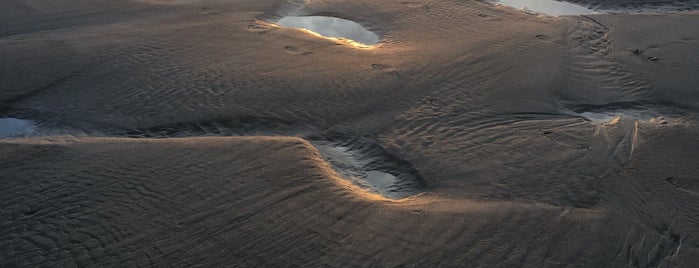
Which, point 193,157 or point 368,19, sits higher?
point 368,19

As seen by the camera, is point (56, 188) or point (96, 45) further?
point (96, 45)

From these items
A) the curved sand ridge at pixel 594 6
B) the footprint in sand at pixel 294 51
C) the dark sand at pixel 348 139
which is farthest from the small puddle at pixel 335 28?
the curved sand ridge at pixel 594 6

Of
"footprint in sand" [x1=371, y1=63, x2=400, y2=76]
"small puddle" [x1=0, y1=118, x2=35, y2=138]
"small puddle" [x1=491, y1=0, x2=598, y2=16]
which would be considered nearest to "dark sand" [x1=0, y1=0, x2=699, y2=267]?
"footprint in sand" [x1=371, y1=63, x2=400, y2=76]

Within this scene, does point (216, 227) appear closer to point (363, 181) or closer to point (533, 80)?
point (363, 181)

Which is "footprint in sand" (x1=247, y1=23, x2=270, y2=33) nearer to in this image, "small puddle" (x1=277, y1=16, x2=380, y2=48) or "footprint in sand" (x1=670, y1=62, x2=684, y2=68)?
"small puddle" (x1=277, y1=16, x2=380, y2=48)

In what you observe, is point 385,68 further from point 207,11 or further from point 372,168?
point 207,11

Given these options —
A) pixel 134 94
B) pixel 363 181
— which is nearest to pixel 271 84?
pixel 134 94

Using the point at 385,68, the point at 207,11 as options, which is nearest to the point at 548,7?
the point at 385,68
